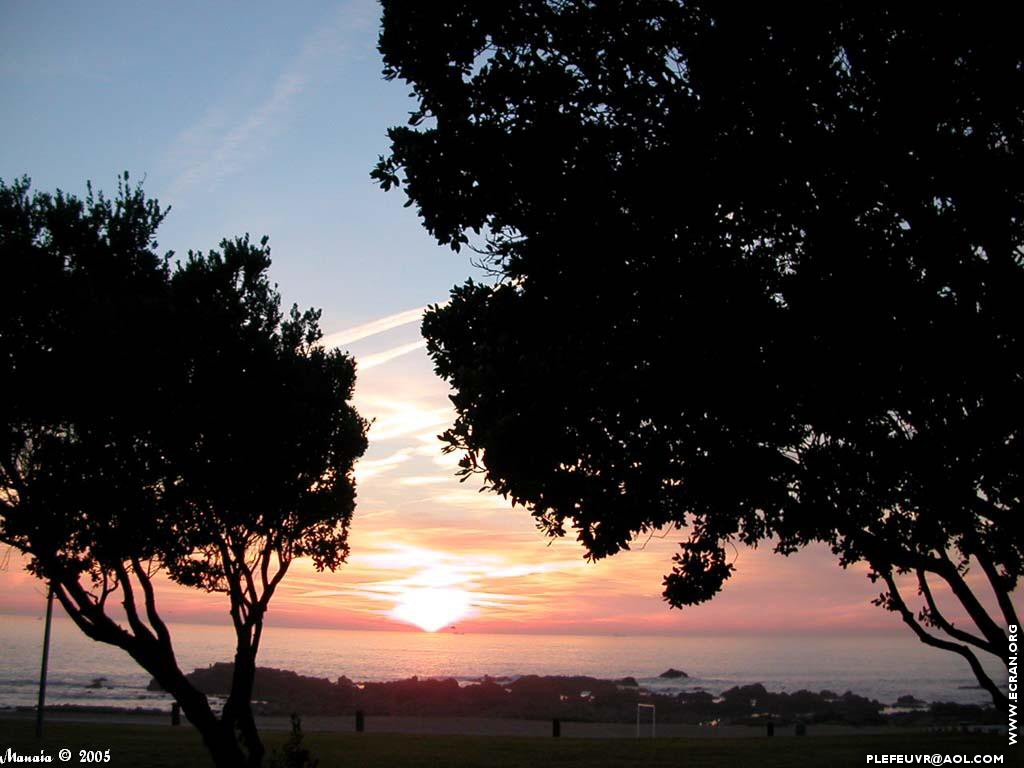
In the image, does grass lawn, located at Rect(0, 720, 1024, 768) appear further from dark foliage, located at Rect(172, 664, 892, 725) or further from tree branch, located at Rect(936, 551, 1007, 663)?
dark foliage, located at Rect(172, 664, 892, 725)

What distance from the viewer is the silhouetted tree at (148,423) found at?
1869 cm

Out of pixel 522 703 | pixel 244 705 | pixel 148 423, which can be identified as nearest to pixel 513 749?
pixel 244 705

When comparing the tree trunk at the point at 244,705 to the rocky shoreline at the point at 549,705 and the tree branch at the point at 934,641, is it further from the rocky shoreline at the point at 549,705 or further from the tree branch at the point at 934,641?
the rocky shoreline at the point at 549,705

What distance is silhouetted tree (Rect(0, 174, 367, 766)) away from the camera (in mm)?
18688

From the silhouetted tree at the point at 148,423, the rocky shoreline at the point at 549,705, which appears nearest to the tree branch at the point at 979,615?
the silhouetted tree at the point at 148,423

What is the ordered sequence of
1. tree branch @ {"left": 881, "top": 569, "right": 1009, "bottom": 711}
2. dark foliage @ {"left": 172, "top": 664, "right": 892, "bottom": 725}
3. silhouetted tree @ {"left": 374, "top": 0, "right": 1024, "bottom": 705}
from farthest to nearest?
1. dark foliage @ {"left": 172, "top": 664, "right": 892, "bottom": 725}
2. tree branch @ {"left": 881, "top": 569, "right": 1009, "bottom": 711}
3. silhouetted tree @ {"left": 374, "top": 0, "right": 1024, "bottom": 705}

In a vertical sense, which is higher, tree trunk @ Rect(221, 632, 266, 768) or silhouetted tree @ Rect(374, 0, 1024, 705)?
silhouetted tree @ Rect(374, 0, 1024, 705)

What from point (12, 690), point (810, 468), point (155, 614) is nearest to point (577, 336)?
point (810, 468)

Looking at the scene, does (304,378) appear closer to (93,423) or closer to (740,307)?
(93,423)

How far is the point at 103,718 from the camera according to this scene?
5166 centimetres

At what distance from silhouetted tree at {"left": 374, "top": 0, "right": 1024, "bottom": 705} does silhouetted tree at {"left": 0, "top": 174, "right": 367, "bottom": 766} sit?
1175 cm

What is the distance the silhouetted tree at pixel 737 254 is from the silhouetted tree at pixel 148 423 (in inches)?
463

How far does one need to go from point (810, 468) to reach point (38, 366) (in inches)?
624

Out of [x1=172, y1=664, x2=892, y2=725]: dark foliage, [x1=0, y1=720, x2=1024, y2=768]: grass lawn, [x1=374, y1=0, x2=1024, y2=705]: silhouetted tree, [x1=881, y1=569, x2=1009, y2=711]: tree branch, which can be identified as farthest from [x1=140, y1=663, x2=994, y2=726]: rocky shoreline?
[x1=374, y1=0, x2=1024, y2=705]: silhouetted tree
